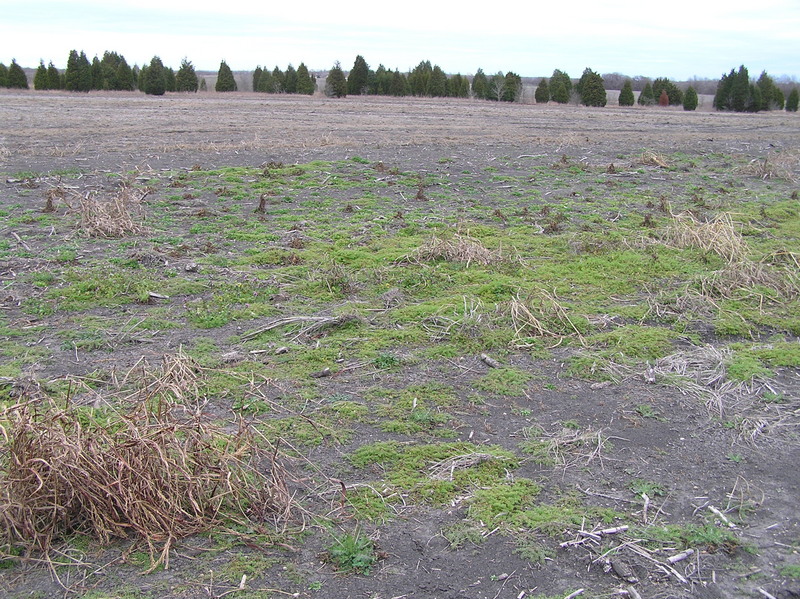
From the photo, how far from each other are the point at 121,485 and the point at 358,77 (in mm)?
37265

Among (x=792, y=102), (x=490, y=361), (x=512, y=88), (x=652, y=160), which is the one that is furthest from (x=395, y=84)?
(x=490, y=361)

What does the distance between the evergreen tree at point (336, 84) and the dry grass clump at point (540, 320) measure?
3222cm

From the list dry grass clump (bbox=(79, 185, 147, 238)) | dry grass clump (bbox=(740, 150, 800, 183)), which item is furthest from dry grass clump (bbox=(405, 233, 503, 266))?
dry grass clump (bbox=(740, 150, 800, 183))

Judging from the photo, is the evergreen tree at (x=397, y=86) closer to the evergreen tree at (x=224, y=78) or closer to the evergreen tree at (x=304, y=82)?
the evergreen tree at (x=304, y=82)

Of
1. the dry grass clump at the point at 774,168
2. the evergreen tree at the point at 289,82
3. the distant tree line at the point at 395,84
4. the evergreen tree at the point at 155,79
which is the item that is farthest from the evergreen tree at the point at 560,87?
the dry grass clump at the point at 774,168

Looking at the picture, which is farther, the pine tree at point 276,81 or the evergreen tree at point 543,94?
the pine tree at point 276,81

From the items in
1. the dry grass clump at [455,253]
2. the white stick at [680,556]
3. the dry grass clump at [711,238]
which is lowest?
the white stick at [680,556]

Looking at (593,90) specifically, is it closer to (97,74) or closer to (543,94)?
(543,94)

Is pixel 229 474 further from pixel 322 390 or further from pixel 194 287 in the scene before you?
pixel 194 287

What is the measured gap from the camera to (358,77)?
3822 centimetres

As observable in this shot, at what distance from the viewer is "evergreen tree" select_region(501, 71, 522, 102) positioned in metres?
38.4

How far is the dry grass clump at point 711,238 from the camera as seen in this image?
7.87 meters

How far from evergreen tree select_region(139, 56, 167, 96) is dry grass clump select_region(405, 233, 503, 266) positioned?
31.3 meters

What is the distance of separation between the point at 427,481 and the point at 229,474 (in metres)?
1.09
